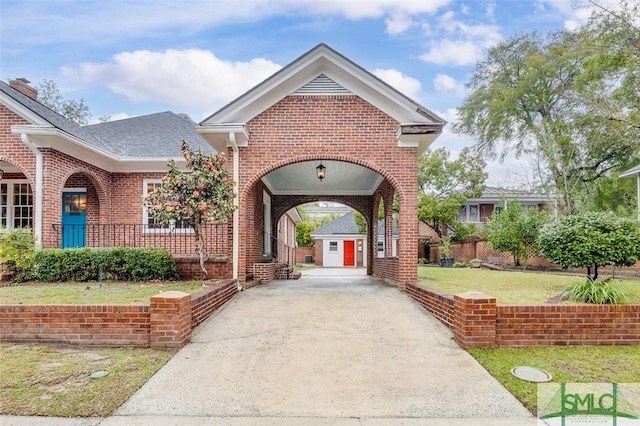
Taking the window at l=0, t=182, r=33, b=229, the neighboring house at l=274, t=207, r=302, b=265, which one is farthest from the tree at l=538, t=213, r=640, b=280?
the window at l=0, t=182, r=33, b=229

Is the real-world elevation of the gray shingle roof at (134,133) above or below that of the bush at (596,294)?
above

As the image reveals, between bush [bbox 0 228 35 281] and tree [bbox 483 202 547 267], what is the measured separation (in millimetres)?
16703

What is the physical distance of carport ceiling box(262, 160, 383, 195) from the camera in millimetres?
Answer: 12742

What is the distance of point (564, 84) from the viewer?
24031mm

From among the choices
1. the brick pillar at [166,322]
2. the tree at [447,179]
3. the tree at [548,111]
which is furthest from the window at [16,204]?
the tree at [548,111]

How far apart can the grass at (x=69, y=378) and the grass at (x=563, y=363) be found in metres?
4.05

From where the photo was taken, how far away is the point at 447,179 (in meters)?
25.6

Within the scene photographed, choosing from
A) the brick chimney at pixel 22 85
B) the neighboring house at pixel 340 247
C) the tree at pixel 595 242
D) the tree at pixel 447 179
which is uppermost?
the brick chimney at pixel 22 85

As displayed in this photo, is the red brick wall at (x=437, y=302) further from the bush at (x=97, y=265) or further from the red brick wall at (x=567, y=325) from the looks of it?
the bush at (x=97, y=265)

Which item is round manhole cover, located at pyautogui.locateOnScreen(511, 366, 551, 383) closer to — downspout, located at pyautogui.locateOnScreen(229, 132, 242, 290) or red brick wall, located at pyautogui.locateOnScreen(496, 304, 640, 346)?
red brick wall, located at pyautogui.locateOnScreen(496, 304, 640, 346)

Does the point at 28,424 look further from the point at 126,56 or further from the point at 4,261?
the point at 126,56

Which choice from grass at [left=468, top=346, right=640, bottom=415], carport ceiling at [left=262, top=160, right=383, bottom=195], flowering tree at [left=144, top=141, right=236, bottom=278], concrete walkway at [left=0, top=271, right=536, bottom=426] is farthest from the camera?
carport ceiling at [left=262, top=160, right=383, bottom=195]

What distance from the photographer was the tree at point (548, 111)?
19797 millimetres

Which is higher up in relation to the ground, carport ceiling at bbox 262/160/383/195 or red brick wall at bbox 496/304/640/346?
carport ceiling at bbox 262/160/383/195
